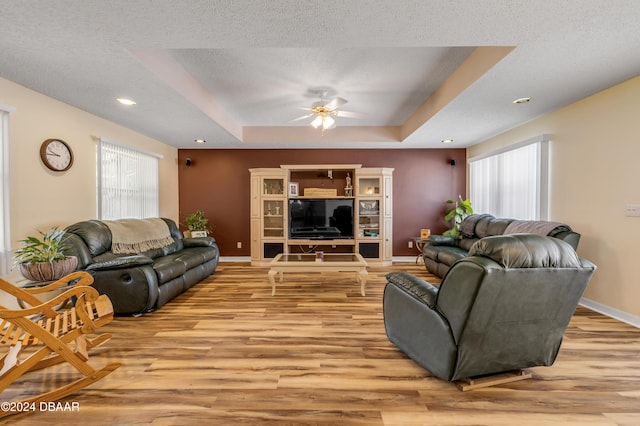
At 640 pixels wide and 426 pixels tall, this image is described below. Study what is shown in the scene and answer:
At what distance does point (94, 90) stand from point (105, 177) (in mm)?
1500

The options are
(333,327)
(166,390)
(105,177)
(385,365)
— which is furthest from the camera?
(105,177)

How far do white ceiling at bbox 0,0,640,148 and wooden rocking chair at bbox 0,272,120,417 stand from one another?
178 cm

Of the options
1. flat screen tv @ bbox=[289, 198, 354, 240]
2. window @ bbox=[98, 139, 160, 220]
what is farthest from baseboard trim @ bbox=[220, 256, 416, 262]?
window @ bbox=[98, 139, 160, 220]

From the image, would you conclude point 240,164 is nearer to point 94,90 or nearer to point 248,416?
point 94,90

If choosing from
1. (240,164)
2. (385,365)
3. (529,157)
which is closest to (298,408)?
(385,365)

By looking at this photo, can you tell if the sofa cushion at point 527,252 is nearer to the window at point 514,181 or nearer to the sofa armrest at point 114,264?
the window at point 514,181

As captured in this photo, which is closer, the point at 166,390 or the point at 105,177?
the point at 166,390

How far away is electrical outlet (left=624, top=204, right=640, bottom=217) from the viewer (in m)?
2.64

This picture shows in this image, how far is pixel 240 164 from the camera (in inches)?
226

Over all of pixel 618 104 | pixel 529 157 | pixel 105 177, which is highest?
pixel 618 104

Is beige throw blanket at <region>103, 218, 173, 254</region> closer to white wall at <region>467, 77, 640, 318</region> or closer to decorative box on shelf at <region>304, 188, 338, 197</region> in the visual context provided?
decorative box on shelf at <region>304, 188, 338, 197</region>

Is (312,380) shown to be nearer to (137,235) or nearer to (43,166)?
(137,235)

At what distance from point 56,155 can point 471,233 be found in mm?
5887

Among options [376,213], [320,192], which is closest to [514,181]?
[376,213]
